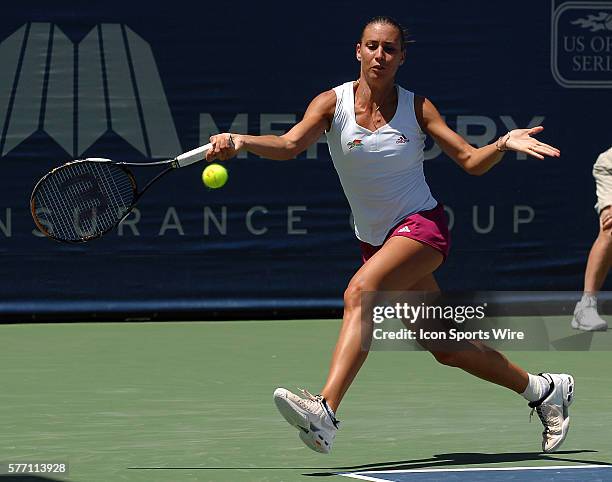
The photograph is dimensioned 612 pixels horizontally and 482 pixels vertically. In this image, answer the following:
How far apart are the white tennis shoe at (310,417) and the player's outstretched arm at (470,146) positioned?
1.11 meters

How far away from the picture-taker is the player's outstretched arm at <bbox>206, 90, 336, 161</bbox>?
5.88 meters

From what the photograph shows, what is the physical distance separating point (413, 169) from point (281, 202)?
472 cm

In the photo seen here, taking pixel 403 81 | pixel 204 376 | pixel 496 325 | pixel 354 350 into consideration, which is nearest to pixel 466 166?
pixel 354 350

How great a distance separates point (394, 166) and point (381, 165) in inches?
2.0

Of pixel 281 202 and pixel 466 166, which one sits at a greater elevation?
pixel 466 166

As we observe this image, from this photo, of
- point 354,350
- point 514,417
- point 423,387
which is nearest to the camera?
point 354,350

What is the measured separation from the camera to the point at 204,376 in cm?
845

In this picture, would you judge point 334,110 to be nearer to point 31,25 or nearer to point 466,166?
point 466,166

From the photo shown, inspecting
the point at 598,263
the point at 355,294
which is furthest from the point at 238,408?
the point at 598,263

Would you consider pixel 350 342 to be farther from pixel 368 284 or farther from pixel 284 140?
pixel 284 140

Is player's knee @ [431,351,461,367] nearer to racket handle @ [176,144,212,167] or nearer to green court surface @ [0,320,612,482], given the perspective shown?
green court surface @ [0,320,612,482]

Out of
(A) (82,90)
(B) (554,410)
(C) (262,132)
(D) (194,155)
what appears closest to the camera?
(D) (194,155)

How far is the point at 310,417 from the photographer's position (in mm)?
5660

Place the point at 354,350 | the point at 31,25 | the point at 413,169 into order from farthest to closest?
the point at 31,25 → the point at 413,169 → the point at 354,350
